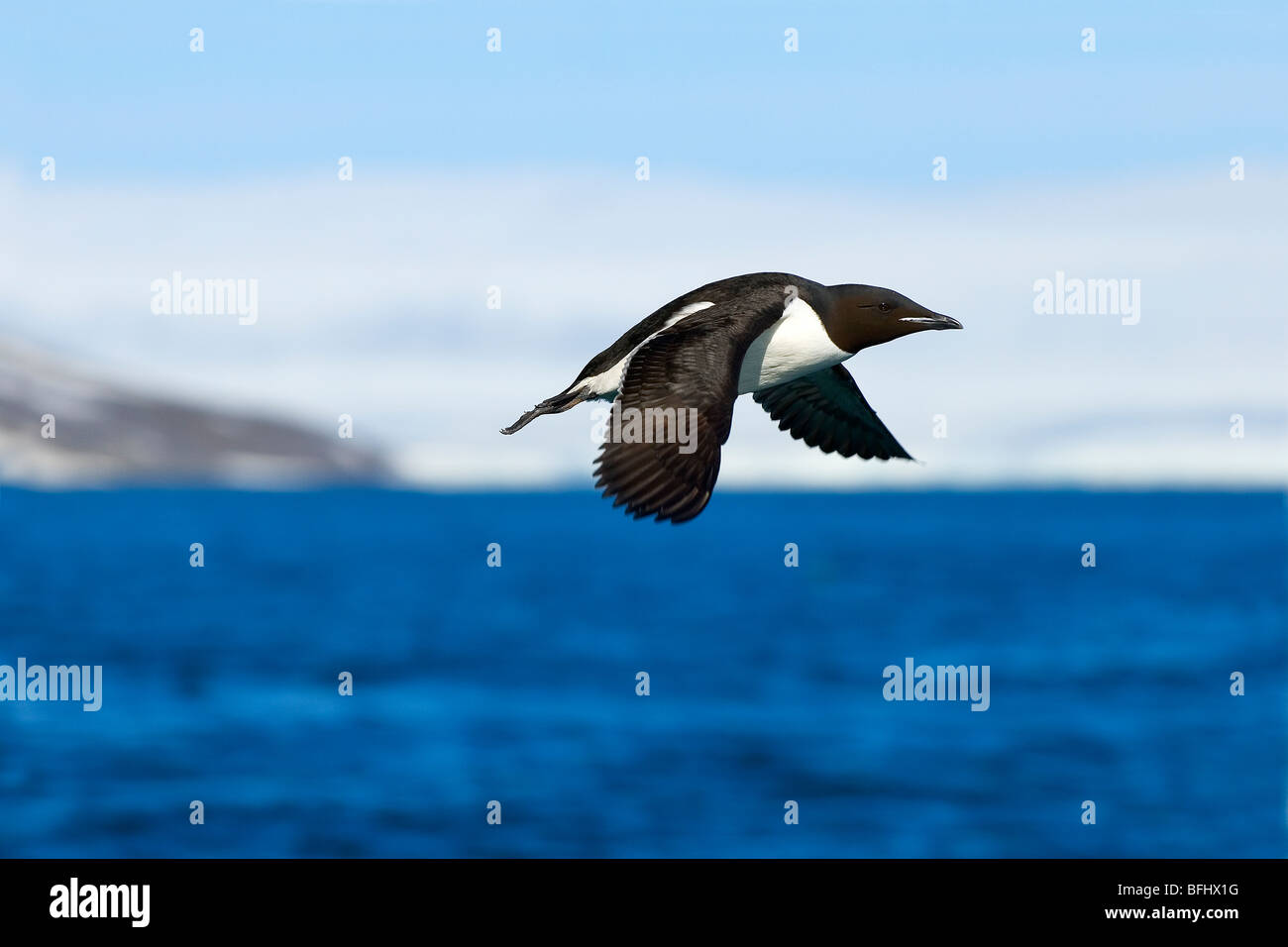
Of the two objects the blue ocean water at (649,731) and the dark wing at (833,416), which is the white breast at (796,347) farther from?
the blue ocean water at (649,731)

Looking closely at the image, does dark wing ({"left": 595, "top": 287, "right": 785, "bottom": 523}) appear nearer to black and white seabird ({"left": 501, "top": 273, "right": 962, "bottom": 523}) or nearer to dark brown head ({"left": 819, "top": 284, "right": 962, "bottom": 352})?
black and white seabird ({"left": 501, "top": 273, "right": 962, "bottom": 523})

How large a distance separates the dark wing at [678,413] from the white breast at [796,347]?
0.23 metres

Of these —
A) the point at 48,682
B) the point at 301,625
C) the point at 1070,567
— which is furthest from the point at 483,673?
the point at 1070,567

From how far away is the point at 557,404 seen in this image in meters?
9.52

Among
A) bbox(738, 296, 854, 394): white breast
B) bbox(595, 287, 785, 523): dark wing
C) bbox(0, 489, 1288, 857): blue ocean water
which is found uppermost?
bbox(738, 296, 854, 394): white breast

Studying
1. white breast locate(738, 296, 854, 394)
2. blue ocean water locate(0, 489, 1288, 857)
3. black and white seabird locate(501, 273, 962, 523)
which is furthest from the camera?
blue ocean water locate(0, 489, 1288, 857)

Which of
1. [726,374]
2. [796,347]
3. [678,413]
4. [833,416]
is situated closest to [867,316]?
[796,347]

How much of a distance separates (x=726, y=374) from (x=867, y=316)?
5.04 ft

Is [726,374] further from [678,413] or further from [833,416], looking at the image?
[833,416]

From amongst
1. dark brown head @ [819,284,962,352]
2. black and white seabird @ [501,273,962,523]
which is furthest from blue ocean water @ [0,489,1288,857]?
dark brown head @ [819,284,962,352]

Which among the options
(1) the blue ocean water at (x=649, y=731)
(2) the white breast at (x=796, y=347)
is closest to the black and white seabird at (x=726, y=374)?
(2) the white breast at (x=796, y=347)

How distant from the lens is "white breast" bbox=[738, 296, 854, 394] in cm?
1027
